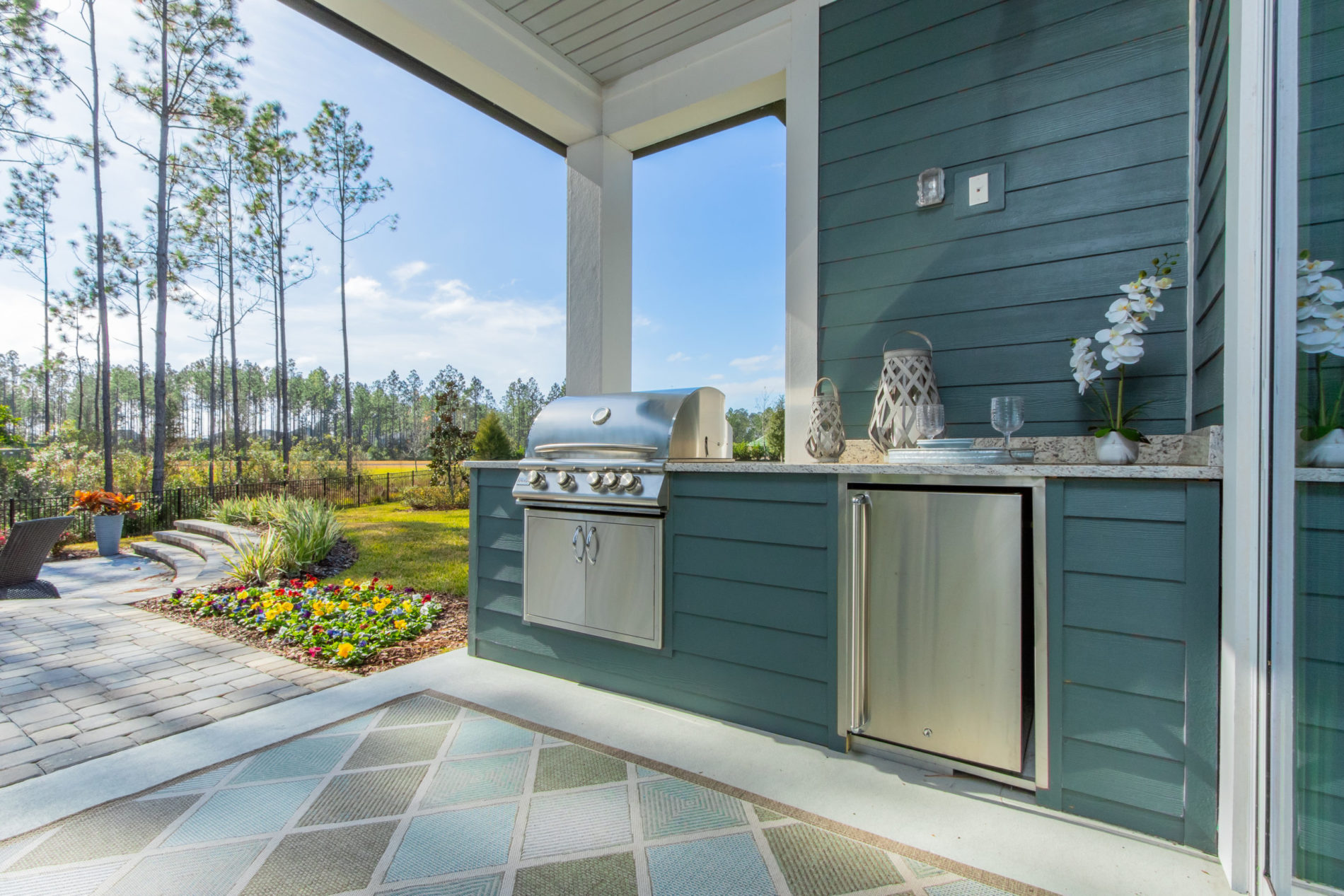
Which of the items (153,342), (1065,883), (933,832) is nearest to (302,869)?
(933,832)

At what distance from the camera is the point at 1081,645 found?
1512mm

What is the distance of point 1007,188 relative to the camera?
86.0 inches

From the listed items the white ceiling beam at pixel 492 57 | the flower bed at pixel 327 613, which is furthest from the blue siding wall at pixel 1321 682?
the white ceiling beam at pixel 492 57

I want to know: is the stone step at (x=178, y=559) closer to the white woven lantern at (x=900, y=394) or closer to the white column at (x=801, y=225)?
the white column at (x=801, y=225)

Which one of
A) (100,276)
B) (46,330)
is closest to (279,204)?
(100,276)

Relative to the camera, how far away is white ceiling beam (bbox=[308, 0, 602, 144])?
2.62 meters

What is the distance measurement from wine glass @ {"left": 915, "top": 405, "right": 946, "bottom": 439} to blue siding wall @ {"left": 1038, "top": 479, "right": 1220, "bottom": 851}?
41 cm

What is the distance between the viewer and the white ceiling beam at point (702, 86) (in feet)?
9.19

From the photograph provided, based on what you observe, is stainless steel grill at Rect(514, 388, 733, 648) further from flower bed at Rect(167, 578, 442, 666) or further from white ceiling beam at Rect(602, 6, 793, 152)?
white ceiling beam at Rect(602, 6, 793, 152)

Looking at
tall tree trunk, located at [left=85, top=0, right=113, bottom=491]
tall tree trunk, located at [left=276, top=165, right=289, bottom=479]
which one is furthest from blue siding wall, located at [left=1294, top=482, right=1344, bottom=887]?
tall tree trunk, located at [left=85, top=0, right=113, bottom=491]

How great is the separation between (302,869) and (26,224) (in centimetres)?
794

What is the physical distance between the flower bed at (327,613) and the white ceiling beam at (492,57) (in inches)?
111

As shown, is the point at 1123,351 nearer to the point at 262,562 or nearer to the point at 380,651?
the point at 380,651

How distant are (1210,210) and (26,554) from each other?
20.2ft
